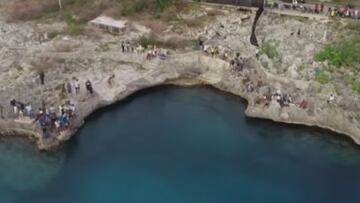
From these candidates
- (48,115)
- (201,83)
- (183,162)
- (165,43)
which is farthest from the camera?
(165,43)

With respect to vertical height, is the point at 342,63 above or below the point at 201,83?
above

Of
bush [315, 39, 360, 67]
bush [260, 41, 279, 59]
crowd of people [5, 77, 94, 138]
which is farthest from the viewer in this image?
bush [260, 41, 279, 59]

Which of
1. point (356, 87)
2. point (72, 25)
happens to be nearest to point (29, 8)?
point (72, 25)

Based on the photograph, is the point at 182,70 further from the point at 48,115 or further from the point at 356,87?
the point at 356,87

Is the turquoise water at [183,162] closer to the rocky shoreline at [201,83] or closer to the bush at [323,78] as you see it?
the rocky shoreline at [201,83]

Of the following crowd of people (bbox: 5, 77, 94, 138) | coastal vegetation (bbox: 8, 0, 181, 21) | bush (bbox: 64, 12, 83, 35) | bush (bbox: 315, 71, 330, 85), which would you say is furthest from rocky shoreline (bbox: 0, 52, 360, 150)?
coastal vegetation (bbox: 8, 0, 181, 21)

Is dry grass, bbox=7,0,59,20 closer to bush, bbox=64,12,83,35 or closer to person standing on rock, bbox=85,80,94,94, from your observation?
bush, bbox=64,12,83,35
